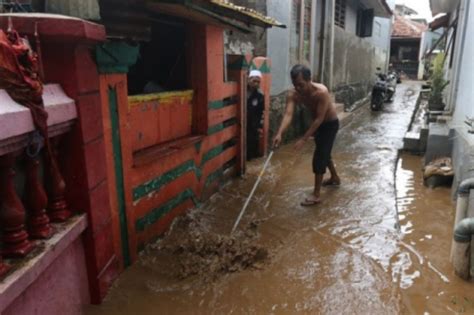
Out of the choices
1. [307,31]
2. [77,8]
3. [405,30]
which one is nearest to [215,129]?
[77,8]

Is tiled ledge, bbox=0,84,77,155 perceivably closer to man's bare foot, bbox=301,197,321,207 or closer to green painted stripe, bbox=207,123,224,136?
green painted stripe, bbox=207,123,224,136

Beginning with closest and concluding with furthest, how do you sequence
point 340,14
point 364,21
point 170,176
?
point 170,176 < point 340,14 < point 364,21

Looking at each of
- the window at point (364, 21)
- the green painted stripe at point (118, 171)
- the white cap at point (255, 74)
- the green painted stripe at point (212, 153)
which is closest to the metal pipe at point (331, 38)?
the window at point (364, 21)

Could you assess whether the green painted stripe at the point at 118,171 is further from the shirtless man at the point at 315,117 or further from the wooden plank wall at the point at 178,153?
the shirtless man at the point at 315,117

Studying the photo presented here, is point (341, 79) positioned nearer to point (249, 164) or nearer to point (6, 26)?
point (249, 164)

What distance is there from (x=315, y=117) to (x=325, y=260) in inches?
85.3

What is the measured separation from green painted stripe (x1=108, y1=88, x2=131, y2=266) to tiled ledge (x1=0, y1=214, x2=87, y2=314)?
587 millimetres

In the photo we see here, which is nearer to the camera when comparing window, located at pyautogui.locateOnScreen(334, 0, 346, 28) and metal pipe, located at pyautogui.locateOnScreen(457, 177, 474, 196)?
metal pipe, located at pyautogui.locateOnScreen(457, 177, 474, 196)

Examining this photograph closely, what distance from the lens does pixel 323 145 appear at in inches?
215

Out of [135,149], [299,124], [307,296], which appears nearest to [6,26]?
[135,149]

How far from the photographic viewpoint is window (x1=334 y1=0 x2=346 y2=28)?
1374 cm

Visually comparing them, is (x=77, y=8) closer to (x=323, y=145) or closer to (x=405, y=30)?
(x=323, y=145)

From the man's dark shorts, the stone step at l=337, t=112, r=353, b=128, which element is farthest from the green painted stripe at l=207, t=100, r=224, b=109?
the stone step at l=337, t=112, r=353, b=128

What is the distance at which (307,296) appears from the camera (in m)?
3.17
